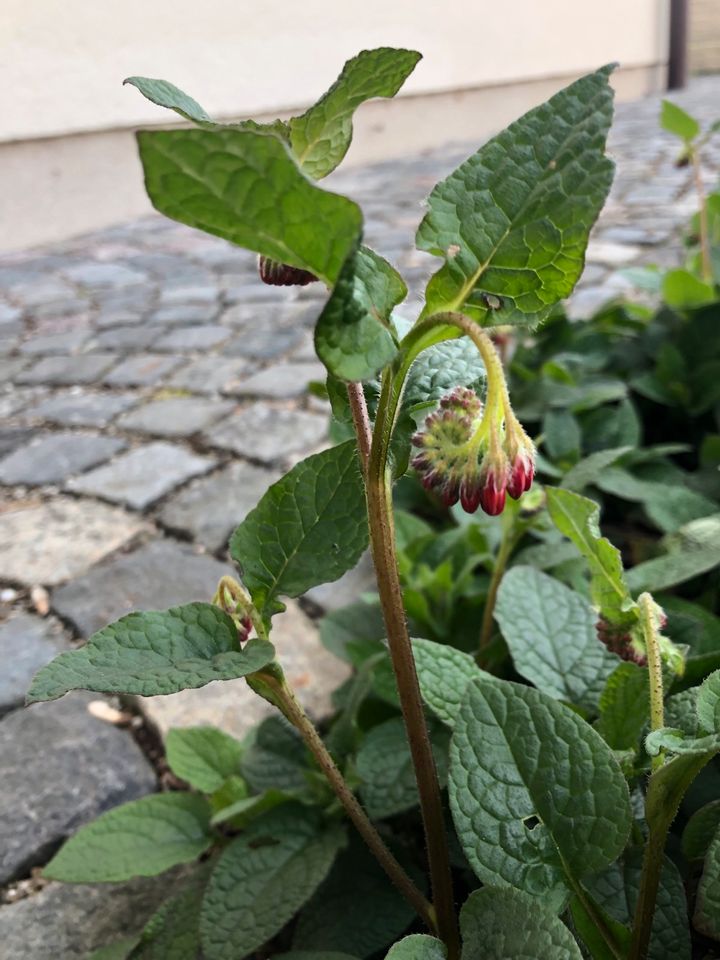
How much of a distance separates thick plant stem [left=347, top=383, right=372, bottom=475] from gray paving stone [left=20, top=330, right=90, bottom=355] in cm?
311

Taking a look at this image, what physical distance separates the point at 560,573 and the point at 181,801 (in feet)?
2.15

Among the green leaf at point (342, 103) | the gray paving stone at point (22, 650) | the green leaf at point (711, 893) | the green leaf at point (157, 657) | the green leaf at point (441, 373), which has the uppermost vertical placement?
the green leaf at point (342, 103)

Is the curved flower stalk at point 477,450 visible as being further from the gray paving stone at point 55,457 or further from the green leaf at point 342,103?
the gray paving stone at point 55,457

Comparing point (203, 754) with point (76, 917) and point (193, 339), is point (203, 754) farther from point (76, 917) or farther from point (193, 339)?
point (193, 339)

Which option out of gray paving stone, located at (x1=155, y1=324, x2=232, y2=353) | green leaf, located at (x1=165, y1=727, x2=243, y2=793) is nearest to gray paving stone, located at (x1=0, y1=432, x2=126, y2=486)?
gray paving stone, located at (x1=155, y1=324, x2=232, y2=353)

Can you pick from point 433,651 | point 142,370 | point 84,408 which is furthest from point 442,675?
point 142,370

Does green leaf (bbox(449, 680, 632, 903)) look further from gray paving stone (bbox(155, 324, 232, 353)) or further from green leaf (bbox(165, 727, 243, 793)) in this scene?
gray paving stone (bbox(155, 324, 232, 353))

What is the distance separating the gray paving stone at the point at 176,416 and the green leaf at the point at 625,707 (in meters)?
1.94

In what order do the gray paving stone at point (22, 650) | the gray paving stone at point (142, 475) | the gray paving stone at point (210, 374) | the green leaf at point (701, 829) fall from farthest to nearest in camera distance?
1. the gray paving stone at point (210, 374)
2. the gray paving stone at point (142, 475)
3. the gray paving stone at point (22, 650)
4. the green leaf at point (701, 829)

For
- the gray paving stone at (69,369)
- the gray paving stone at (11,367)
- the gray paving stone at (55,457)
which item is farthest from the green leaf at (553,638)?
the gray paving stone at (11,367)

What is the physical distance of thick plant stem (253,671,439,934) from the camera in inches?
30.4

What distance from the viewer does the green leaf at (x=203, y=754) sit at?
124 cm

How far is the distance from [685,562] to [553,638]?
0.26 meters

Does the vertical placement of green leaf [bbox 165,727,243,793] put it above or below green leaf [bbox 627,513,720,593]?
below
